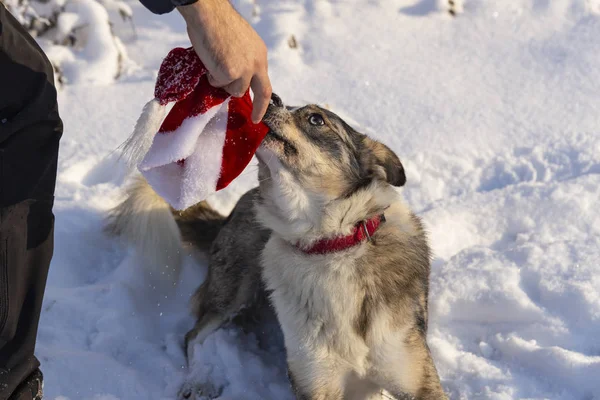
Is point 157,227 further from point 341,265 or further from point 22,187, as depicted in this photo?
point 22,187

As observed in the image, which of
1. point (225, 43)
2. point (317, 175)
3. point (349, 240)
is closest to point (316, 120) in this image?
point (317, 175)

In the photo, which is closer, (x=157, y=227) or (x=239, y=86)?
(x=239, y=86)

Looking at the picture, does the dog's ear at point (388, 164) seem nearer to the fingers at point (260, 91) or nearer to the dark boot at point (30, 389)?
the fingers at point (260, 91)

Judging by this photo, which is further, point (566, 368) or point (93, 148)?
point (93, 148)

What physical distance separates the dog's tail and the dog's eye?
4.21 ft

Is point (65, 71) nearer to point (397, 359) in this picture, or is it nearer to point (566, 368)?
point (397, 359)

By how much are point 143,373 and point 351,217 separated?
1334mm

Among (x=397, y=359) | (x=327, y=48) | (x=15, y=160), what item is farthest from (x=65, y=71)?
(x=397, y=359)

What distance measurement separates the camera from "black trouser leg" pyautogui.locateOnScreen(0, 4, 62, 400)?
6.39 ft

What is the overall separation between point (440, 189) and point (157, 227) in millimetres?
1848

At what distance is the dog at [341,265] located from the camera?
8.31 ft

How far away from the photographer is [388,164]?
2.64 metres

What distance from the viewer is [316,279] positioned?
2639mm

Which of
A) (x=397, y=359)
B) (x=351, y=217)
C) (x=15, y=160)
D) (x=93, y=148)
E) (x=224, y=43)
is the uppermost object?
(x=224, y=43)
